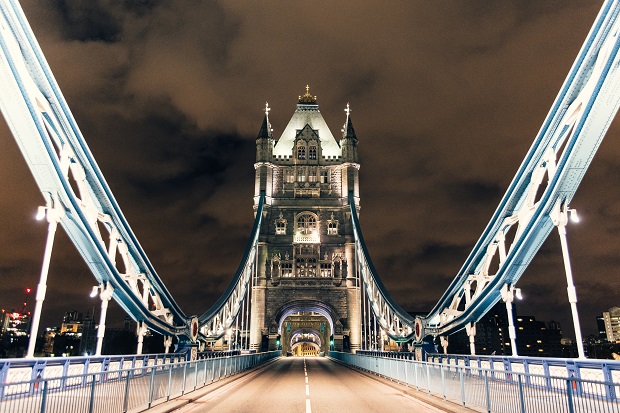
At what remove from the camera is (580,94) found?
14.8 m

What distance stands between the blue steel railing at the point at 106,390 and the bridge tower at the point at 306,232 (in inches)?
1734

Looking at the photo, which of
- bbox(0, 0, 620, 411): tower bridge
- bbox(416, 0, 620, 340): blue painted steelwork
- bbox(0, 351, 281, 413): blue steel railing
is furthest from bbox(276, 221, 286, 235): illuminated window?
bbox(0, 351, 281, 413): blue steel railing

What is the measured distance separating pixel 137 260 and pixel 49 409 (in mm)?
15437

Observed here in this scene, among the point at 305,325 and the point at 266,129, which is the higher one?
the point at 266,129

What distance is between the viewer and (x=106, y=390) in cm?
978

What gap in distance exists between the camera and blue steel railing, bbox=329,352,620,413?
7773 millimetres

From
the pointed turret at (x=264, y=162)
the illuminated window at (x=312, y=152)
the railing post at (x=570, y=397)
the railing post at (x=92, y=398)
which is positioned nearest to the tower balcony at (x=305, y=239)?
the pointed turret at (x=264, y=162)

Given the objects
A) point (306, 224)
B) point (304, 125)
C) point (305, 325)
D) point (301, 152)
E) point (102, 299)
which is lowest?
point (102, 299)

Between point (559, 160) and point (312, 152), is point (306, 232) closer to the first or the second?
point (312, 152)

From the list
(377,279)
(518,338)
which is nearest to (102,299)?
(377,279)

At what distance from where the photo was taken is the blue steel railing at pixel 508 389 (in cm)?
777

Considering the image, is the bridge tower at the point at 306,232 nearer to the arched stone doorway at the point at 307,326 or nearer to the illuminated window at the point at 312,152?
the illuminated window at the point at 312,152

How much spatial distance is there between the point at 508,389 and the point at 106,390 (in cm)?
790

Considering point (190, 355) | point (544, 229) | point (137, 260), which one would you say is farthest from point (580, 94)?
point (190, 355)
